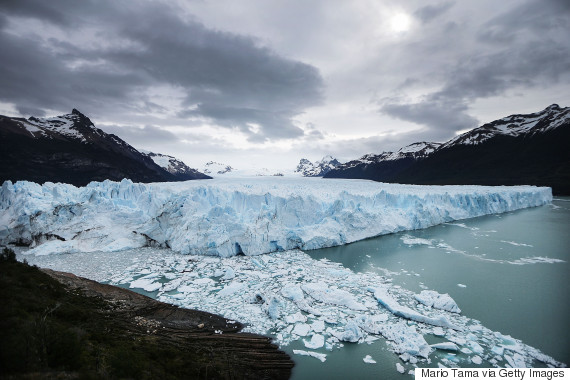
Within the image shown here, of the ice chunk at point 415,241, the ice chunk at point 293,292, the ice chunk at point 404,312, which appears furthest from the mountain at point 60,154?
the ice chunk at point 404,312

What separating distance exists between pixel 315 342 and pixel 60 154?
6349cm

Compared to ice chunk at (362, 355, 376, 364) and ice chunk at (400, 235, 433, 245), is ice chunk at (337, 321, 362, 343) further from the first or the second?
ice chunk at (400, 235, 433, 245)

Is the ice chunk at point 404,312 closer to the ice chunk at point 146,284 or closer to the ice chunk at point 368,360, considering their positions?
the ice chunk at point 368,360

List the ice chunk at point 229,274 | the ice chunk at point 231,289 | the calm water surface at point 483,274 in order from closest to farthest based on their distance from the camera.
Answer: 1. the calm water surface at point 483,274
2. the ice chunk at point 231,289
3. the ice chunk at point 229,274

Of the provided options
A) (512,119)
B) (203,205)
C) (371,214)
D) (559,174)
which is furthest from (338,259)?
(512,119)

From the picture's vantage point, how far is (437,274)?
970 centimetres

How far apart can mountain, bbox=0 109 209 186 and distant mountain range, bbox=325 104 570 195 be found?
69.9 m

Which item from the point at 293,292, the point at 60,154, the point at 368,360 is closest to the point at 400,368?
the point at 368,360

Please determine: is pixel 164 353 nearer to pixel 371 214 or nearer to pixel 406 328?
pixel 406 328

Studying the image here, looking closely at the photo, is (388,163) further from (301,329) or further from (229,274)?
(301,329)

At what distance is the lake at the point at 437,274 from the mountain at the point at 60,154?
A: 148 ft

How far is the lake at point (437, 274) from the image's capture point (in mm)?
5426

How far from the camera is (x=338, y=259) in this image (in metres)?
11.7

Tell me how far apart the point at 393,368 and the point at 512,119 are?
322 ft
